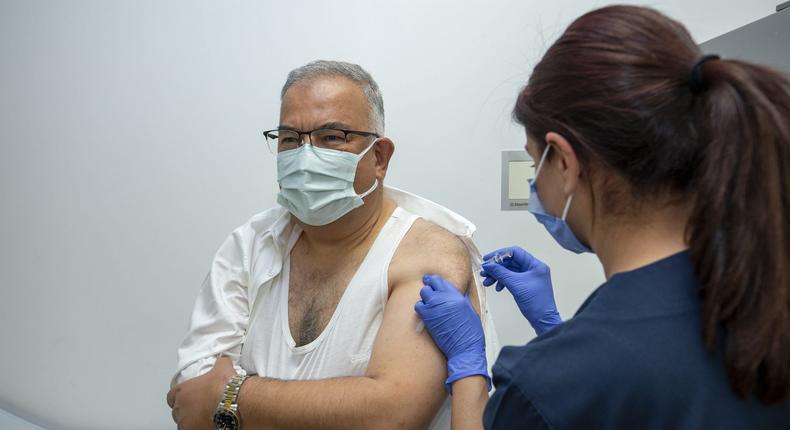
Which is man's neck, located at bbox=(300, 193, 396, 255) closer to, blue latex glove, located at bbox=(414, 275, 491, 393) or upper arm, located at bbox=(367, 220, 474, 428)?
upper arm, located at bbox=(367, 220, 474, 428)

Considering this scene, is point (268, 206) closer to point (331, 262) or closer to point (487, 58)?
point (331, 262)

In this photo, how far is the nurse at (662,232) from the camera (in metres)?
0.62

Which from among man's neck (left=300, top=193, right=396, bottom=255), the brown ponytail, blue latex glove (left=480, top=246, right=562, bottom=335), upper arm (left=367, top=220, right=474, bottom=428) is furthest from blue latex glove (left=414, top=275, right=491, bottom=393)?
the brown ponytail

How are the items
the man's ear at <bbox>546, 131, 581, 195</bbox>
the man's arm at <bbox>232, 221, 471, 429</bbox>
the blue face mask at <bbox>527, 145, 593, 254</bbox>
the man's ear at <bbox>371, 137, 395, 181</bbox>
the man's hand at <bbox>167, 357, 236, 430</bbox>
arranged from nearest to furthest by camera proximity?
the man's ear at <bbox>546, 131, 581, 195</bbox> < the blue face mask at <bbox>527, 145, 593, 254</bbox> < the man's arm at <bbox>232, 221, 471, 429</bbox> < the man's hand at <bbox>167, 357, 236, 430</bbox> < the man's ear at <bbox>371, 137, 395, 181</bbox>

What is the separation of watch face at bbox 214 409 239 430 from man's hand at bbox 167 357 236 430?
0.02 meters

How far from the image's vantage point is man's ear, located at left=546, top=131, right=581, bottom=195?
75cm

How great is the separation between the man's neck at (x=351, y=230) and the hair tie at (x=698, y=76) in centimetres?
89

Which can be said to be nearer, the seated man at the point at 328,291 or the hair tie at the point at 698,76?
the hair tie at the point at 698,76

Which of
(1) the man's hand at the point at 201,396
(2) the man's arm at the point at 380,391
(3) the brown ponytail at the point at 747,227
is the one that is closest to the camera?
(3) the brown ponytail at the point at 747,227

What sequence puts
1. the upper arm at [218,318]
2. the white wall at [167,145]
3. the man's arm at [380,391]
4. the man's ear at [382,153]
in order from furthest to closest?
the white wall at [167,145]
the man's ear at [382,153]
the upper arm at [218,318]
the man's arm at [380,391]

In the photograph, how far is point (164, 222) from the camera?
2.00 meters

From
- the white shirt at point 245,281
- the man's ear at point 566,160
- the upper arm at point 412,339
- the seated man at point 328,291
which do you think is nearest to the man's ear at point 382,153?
the seated man at point 328,291

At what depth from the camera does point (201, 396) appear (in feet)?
4.10

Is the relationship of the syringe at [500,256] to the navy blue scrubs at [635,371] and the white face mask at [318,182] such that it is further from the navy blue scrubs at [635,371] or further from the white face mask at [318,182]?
the navy blue scrubs at [635,371]
